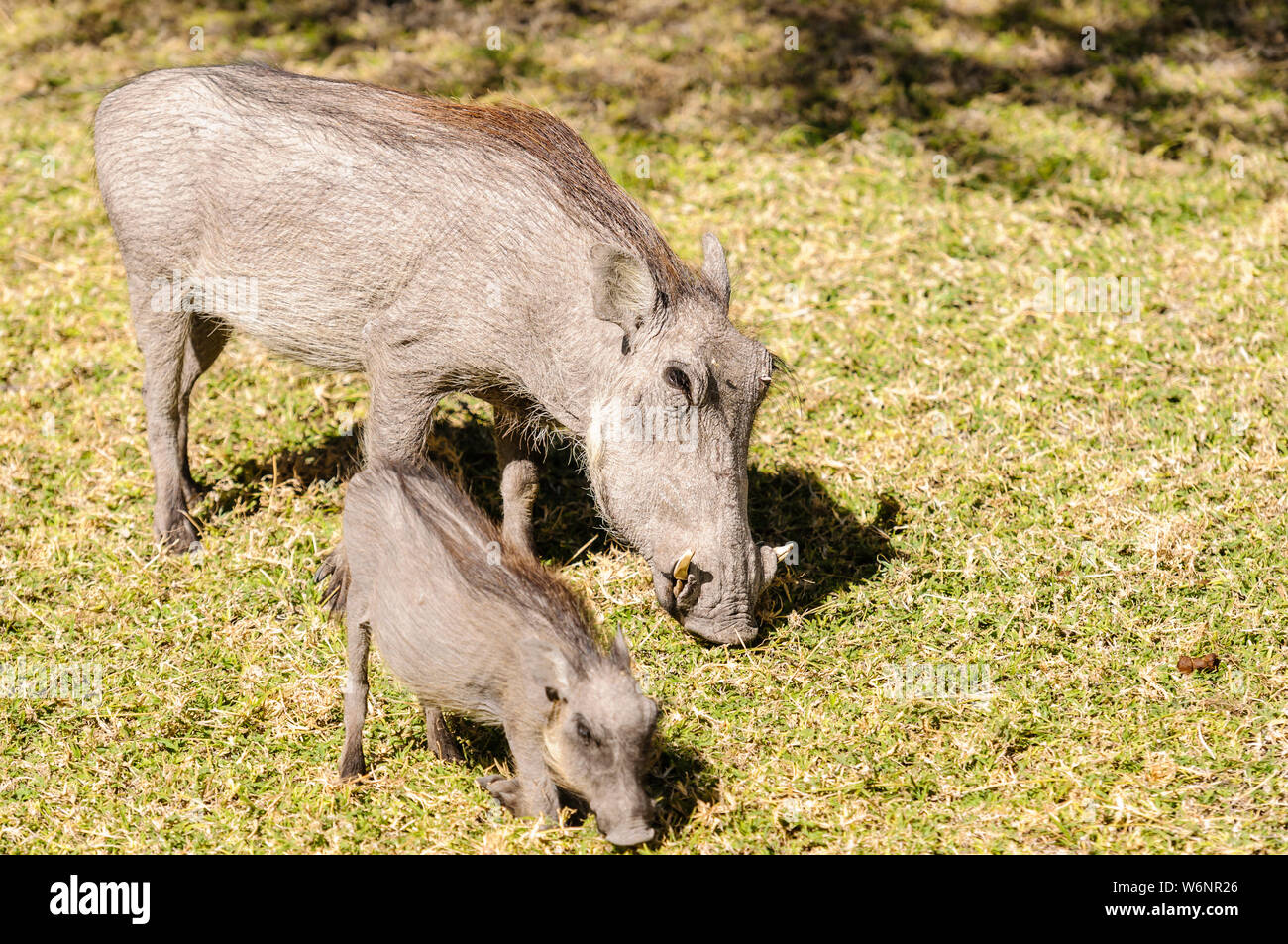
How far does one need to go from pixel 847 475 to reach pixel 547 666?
2.34 meters

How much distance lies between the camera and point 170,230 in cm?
511

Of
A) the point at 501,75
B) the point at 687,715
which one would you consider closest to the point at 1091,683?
the point at 687,715

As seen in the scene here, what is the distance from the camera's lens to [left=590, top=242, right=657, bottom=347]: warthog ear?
4.35 meters

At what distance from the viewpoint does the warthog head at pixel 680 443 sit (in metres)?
4.42

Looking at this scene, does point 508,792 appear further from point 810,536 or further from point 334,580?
point 810,536

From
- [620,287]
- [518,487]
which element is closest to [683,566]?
[620,287]

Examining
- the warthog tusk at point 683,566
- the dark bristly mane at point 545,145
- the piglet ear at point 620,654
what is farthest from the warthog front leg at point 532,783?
the dark bristly mane at point 545,145

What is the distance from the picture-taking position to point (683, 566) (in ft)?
14.5

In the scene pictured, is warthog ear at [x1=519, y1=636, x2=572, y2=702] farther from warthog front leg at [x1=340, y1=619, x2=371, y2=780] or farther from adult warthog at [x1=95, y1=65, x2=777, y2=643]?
adult warthog at [x1=95, y1=65, x2=777, y2=643]

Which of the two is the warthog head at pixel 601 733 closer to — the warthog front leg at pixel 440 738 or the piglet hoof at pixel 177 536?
the warthog front leg at pixel 440 738

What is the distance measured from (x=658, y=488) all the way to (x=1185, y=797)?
1777mm

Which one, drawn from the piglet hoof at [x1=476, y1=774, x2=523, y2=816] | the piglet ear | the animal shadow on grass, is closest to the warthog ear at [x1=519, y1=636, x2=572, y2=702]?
the piglet ear

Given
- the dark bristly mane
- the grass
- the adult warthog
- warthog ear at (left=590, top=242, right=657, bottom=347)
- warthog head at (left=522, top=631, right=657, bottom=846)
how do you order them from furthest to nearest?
1. the dark bristly mane
2. the adult warthog
3. warthog ear at (left=590, top=242, right=657, bottom=347)
4. the grass
5. warthog head at (left=522, top=631, right=657, bottom=846)

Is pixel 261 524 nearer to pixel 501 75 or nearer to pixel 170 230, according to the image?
pixel 170 230
